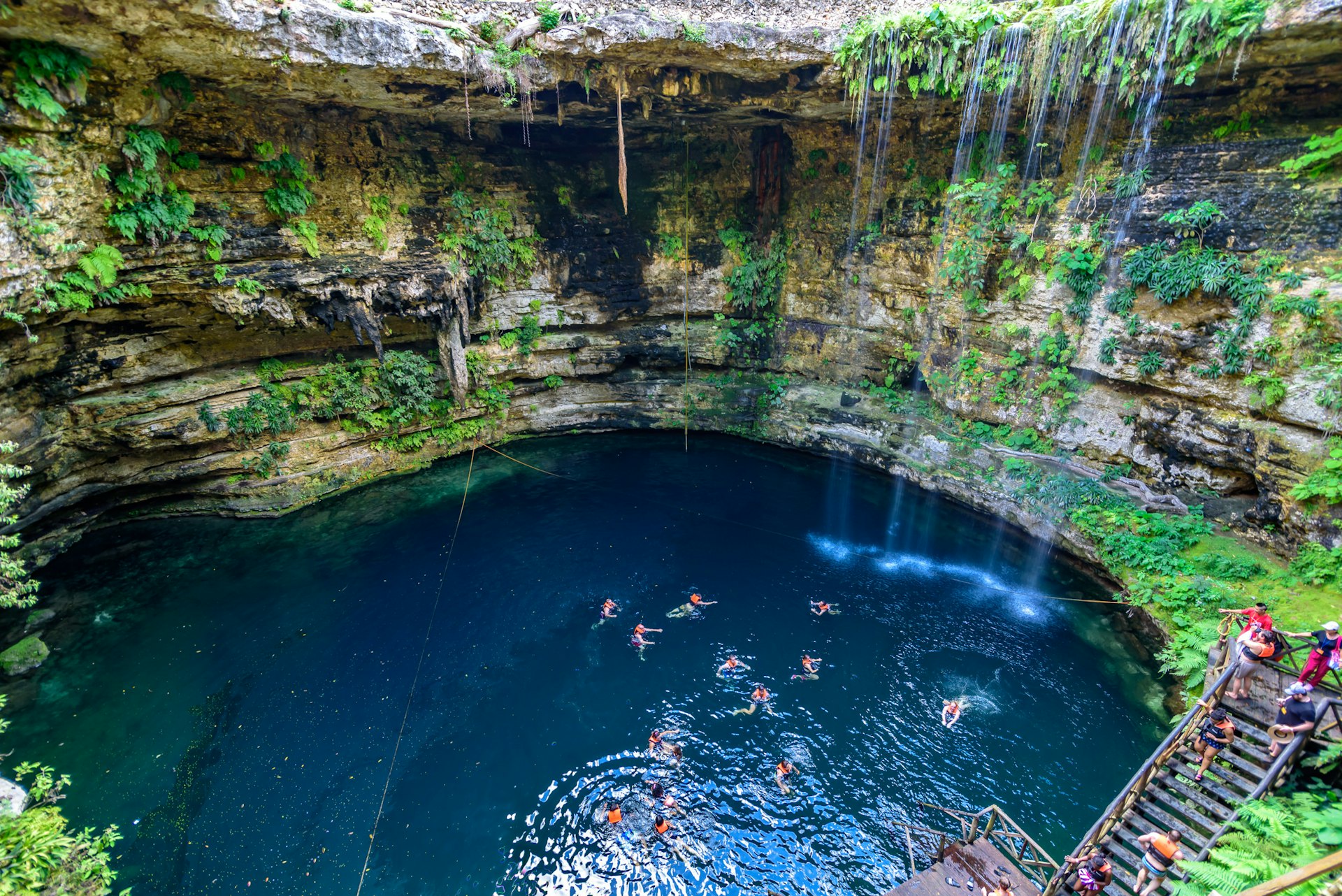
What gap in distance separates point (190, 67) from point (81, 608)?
36.3 feet

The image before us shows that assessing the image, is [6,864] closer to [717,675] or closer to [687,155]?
[717,675]

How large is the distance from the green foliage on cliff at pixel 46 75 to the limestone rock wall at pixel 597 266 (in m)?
0.27

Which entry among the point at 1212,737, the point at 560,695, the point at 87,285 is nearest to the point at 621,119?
the point at 87,285

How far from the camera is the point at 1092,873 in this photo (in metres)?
6.94

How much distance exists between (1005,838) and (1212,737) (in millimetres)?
3018

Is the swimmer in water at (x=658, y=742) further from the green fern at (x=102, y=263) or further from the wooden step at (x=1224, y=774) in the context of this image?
the green fern at (x=102, y=263)

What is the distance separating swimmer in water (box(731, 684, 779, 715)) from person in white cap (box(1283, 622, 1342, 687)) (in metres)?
7.04

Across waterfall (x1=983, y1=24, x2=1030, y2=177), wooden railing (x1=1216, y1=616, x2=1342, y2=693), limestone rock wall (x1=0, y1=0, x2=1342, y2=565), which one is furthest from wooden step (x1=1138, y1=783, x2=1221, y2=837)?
waterfall (x1=983, y1=24, x2=1030, y2=177)

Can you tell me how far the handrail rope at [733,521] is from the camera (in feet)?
44.2

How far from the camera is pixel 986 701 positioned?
36.5ft

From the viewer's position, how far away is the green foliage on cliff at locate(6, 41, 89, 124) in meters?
9.24

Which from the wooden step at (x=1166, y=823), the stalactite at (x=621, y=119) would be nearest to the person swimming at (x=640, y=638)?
the wooden step at (x=1166, y=823)

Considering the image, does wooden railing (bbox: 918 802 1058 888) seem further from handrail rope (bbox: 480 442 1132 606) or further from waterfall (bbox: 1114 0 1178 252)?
waterfall (bbox: 1114 0 1178 252)

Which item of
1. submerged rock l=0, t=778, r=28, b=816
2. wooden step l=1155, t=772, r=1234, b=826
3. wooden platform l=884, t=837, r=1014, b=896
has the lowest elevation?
wooden platform l=884, t=837, r=1014, b=896
